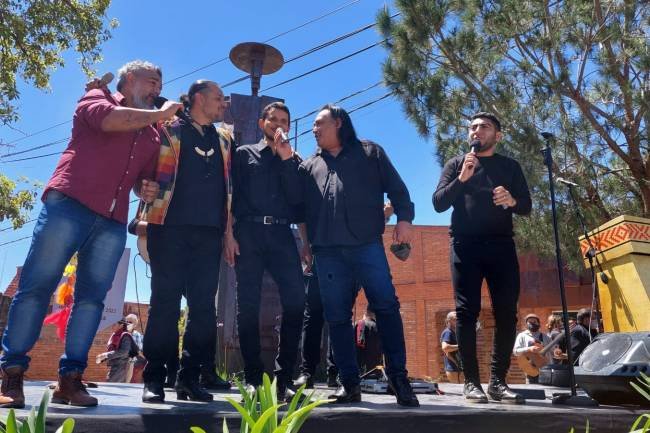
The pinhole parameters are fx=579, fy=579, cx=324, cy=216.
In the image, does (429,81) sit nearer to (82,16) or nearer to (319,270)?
(82,16)

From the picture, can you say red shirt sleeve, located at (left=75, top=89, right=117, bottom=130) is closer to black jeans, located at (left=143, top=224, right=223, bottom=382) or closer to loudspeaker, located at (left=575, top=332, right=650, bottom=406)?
black jeans, located at (left=143, top=224, right=223, bottom=382)

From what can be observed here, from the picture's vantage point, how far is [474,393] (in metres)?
3.13

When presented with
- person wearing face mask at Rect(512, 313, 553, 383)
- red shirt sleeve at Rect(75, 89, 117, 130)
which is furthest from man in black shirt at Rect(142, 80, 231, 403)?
person wearing face mask at Rect(512, 313, 553, 383)

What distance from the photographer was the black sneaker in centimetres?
309

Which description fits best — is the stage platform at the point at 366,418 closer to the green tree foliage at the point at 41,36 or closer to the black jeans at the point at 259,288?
the black jeans at the point at 259,288

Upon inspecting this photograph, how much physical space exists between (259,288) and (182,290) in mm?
422

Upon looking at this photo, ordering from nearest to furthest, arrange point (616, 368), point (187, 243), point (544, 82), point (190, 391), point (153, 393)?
point (153, 393) < point (190, 391) < point (187, 243) < point (616, 368) < point (544, 82)

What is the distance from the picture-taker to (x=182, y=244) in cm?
297

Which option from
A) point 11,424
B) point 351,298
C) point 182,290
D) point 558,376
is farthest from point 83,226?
point 558,376

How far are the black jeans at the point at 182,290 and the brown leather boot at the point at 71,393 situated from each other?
0.39 metres

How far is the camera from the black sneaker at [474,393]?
10.1ft

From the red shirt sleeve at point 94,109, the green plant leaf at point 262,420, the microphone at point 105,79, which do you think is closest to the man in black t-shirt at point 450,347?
the microphone at point 105,79

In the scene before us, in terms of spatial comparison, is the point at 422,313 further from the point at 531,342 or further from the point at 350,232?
the point at 350,232

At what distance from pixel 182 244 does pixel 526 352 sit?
7256 mm
